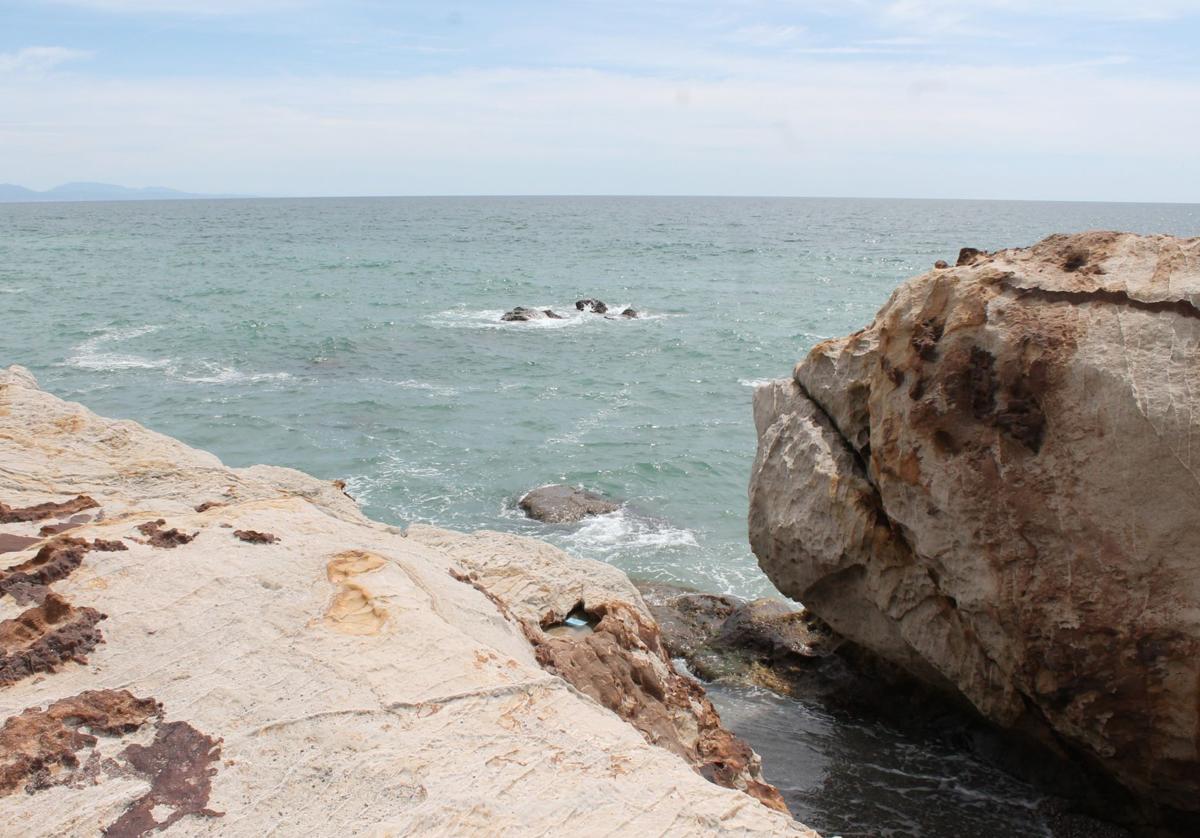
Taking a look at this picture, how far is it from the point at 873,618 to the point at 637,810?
618 centimetres

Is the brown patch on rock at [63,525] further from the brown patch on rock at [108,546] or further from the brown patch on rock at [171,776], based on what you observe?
the brown patch on rock at [171,776]

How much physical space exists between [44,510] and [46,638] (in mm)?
2390

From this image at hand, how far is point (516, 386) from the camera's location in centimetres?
2623

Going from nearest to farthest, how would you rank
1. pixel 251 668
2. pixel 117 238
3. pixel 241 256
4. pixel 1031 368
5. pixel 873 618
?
1. pixel 251 668
2. pixel 1031 368
3. pixel 873 618
4. pixel 241 256
5. pixel 117 238

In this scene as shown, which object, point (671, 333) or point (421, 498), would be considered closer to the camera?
point (421, 498)

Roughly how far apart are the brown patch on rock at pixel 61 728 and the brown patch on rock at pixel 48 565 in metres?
1.23

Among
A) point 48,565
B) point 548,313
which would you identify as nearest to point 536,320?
point 548,313

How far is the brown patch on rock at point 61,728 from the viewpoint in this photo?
169 inches

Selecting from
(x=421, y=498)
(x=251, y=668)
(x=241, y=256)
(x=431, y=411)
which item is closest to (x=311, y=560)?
(x=251, y=668)

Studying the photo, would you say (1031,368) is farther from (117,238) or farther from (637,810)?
(117,238)

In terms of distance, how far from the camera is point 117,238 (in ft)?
261

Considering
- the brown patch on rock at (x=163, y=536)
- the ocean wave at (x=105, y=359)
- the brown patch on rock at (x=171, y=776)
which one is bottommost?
the ocean wave at (x=105, y=359)

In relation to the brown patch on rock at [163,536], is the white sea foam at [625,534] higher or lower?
lower

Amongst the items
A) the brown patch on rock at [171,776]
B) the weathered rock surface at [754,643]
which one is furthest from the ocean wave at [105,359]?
the brown patch on rock at [171,776]
